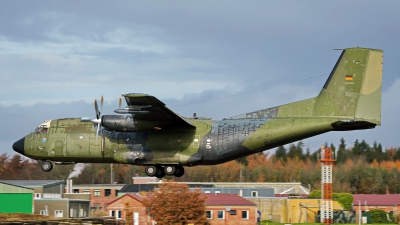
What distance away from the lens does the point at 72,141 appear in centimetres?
2953

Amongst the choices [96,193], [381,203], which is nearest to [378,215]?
[381,203]

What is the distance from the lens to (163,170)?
29.8 m

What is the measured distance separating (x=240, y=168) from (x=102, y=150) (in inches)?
1352

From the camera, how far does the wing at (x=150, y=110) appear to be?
26.1m

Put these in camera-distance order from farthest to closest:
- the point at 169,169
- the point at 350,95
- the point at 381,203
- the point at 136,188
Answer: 1. the point at 381,203
2. the point at 136,188
3. the point at 169,169
4. the point at 350,95

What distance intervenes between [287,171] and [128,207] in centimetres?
2169

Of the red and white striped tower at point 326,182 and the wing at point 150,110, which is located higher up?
the wing at point 150,110

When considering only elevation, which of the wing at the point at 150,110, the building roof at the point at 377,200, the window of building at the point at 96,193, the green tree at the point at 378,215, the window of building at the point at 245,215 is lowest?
the green tree at the point at 378,215

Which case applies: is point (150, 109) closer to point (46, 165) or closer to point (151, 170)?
point (151, 170)

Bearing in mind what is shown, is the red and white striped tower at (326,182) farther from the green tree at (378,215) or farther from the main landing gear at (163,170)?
the main landing gear at (163,170)

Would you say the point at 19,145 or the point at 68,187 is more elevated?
the point at 19,145

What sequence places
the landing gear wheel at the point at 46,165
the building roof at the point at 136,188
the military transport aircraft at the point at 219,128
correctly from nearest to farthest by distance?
1. the military transport aircraft at the point at 219,128
2. the landing gear wheel at the point at 46,165
3. the building roof at the point at 136,188

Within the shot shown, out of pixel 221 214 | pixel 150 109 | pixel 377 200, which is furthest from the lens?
pixel 377 200

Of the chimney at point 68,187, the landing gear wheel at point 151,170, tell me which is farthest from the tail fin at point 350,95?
the chimney at point 68,187
